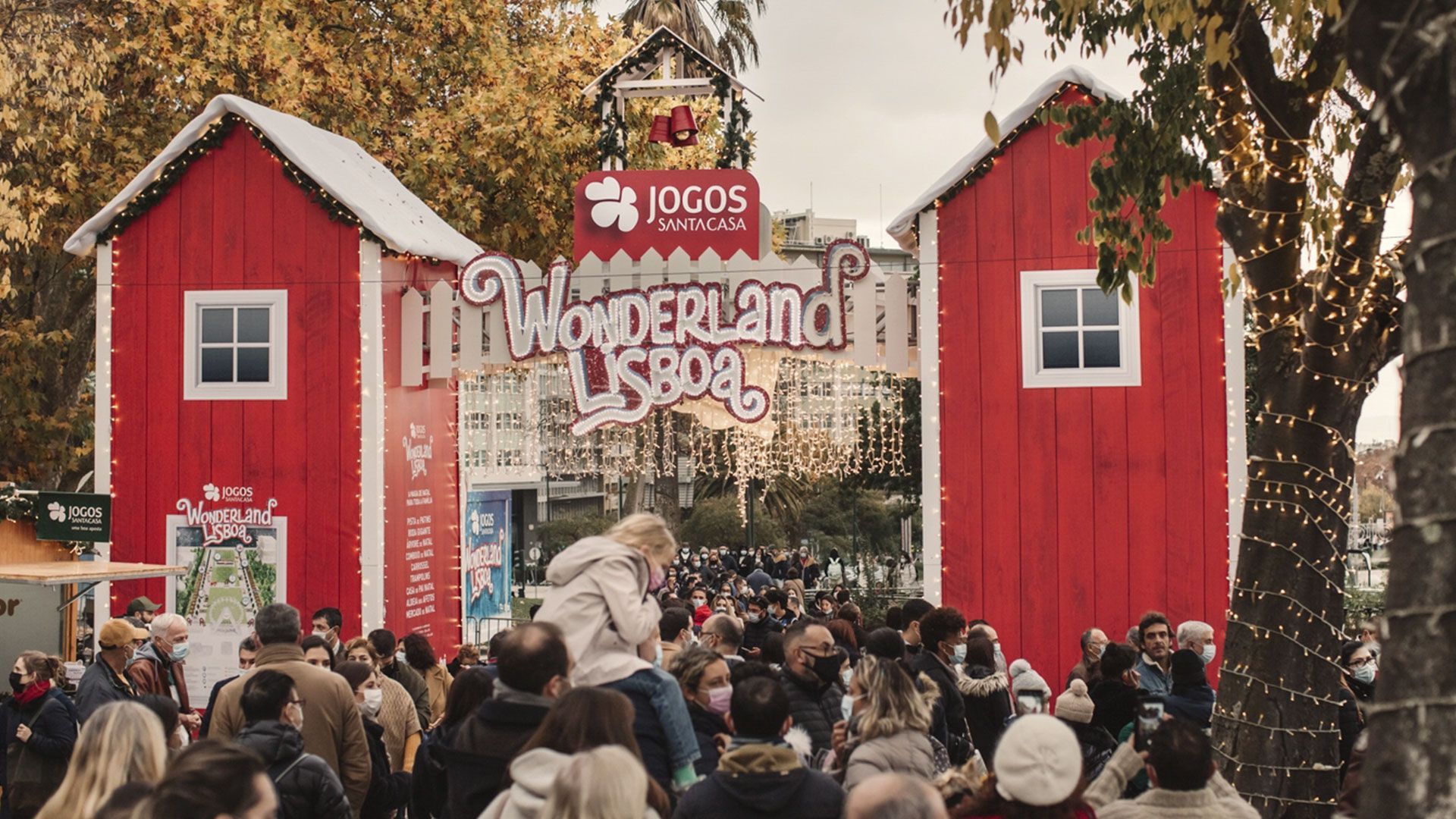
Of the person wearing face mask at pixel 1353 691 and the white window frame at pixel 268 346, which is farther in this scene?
the white window frame at pixel 268 346

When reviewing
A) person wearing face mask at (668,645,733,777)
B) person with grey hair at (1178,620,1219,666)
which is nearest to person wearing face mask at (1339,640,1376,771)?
person with grey hair at (1178,620,1219,666)

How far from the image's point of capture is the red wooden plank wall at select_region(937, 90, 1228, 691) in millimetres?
14047

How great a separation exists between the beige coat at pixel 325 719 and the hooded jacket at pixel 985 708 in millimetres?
3198

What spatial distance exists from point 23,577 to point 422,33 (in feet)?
41.4

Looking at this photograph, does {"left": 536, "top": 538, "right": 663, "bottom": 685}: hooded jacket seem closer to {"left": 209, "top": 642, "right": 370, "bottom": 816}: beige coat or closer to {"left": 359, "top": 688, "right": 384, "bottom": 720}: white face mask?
{"left": 209, "top": 642, "right": 370, "bottom": 816}: beige coat

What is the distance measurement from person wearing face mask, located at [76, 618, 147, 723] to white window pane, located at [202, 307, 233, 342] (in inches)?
299

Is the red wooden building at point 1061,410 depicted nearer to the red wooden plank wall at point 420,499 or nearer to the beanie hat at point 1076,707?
the red wooden plank wall at point 420,499

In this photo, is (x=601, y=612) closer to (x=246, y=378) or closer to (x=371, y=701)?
(x=371, y=701)

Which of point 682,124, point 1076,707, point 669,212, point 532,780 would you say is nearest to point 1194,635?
point 1076,707

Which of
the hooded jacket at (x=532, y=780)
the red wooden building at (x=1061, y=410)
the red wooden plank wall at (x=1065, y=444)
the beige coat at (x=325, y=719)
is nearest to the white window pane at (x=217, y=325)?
the red wooden building at (x=1061, y=410)

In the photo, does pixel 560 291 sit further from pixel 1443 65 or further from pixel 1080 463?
pixel 1443 65

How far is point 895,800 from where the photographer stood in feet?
11.6

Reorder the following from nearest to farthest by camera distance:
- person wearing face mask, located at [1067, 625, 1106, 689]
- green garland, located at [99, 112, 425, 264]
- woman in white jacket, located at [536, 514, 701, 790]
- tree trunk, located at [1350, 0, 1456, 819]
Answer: tree trunk, located at [1350, 0, 1456, 819], woman in white jacket, located at [536, 514, 701, 790], person wearing face mask, located at [1067, 625, 1106, 689], green garland, located at [99, 112, 425, 264]

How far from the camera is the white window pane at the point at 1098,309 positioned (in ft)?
46.8
